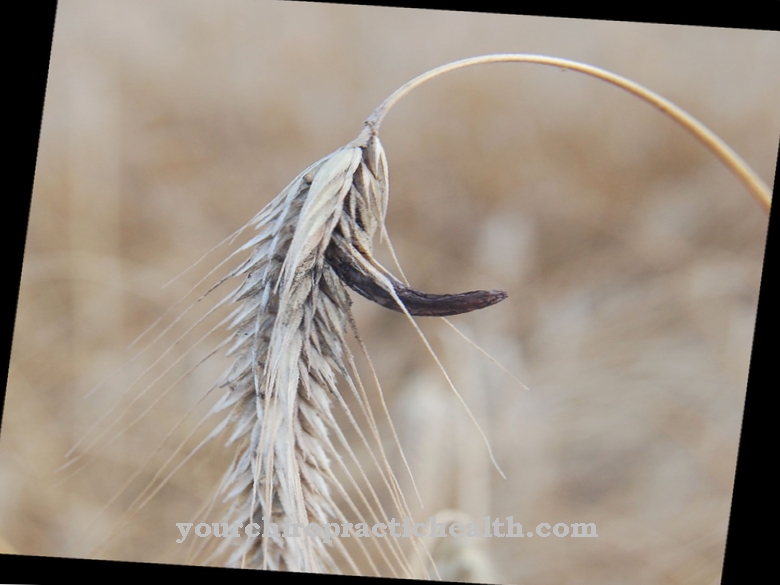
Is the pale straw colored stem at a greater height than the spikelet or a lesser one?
greater

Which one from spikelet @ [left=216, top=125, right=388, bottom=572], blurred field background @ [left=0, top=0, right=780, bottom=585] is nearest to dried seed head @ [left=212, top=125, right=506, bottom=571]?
spikelet @ [left=216, top=125, right=388, bottom=572]

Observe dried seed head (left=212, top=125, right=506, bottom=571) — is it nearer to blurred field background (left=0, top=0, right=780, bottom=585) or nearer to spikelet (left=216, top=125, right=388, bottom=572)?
spikelet (left=216, top=125, right=388, bottom=572)

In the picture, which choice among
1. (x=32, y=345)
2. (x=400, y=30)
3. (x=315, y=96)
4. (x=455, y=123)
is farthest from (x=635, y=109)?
(x=32, y=345)

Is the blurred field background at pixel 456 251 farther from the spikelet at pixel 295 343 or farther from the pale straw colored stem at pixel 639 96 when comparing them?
the pale straw colored stem at pixel 639 96

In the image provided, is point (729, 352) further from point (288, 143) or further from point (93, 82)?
point (93, 82)

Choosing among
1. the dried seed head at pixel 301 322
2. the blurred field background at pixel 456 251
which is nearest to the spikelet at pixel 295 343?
the dried seed head at pixel 301 322

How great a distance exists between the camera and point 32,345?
0.91m

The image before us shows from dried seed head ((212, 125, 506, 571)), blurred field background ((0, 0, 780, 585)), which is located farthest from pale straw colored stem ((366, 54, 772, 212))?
blurred field background ((0, 0, 780, 585))

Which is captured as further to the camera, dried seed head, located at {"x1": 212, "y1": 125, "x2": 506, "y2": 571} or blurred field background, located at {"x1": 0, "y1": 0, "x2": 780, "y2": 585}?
blurred field background, located at {"x1": 0, "y1": 0, "x2": 780, "y2": 585}

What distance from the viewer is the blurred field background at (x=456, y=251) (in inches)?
34.5

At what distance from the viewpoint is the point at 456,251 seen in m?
0.99

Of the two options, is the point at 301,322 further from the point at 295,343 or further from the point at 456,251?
the point at 456,251

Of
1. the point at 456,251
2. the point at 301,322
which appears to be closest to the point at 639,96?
the point at 301,322

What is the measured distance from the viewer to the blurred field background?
88cm
